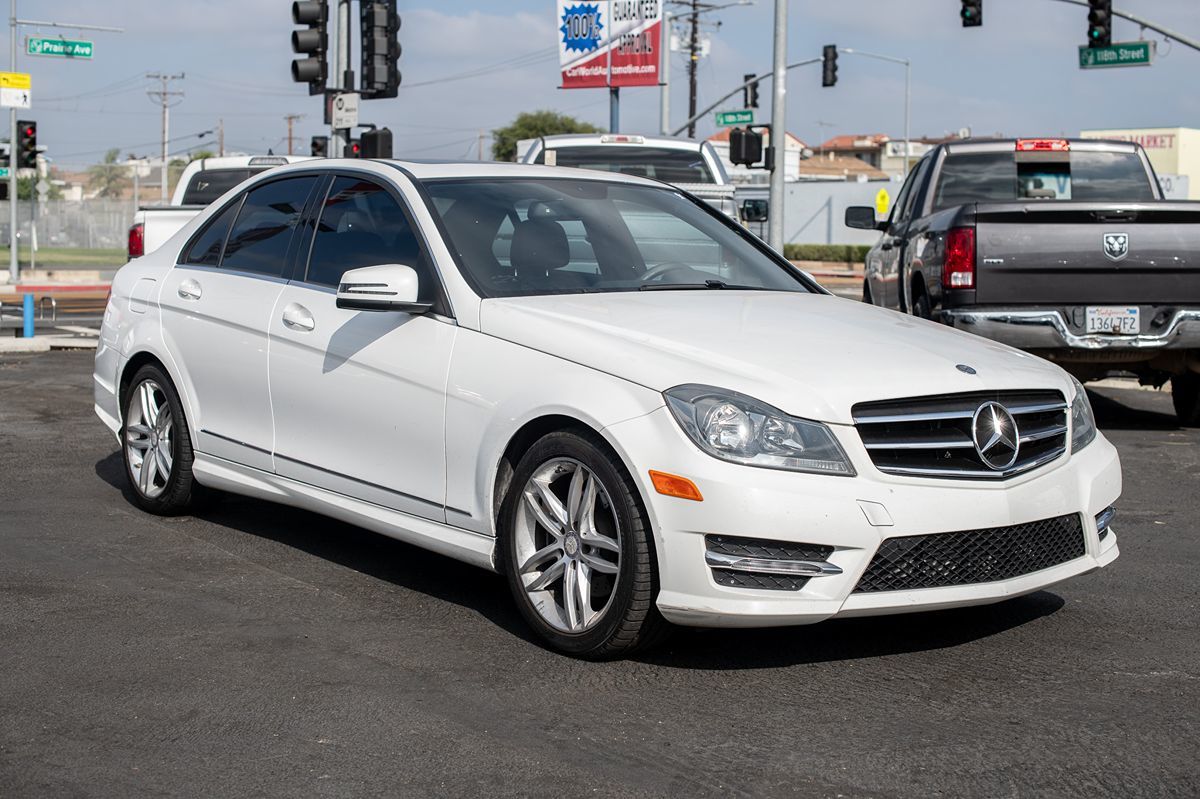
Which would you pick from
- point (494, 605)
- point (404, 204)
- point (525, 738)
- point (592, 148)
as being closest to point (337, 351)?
point (404, 204)

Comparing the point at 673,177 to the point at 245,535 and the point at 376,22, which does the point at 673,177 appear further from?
the point at 245,535

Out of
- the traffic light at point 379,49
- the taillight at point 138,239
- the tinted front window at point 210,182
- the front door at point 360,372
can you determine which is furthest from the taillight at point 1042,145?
the traffic light at point 379,49

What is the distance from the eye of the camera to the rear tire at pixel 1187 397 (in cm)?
1058

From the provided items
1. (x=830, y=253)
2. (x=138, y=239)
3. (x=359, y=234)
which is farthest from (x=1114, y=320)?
(x=830, y=253)

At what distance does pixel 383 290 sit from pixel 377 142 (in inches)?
518

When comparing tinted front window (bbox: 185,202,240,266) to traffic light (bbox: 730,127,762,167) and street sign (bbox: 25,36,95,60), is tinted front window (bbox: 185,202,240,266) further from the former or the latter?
street sign (bbox: 25,36,95,60)

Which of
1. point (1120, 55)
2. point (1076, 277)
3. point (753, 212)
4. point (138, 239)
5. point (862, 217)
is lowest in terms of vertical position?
point (1076, 277)

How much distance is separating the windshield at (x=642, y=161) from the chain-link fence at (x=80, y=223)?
48.9 meters

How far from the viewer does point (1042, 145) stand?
11.8 metres

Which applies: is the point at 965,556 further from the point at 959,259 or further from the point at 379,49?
the point at 379,49

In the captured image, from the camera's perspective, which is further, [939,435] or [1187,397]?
[1187,397]

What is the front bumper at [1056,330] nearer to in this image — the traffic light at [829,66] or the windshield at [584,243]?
the windshield at [584,243]

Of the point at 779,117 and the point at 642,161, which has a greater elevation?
the point at 779,117

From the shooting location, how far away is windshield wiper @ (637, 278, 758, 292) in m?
5.72
